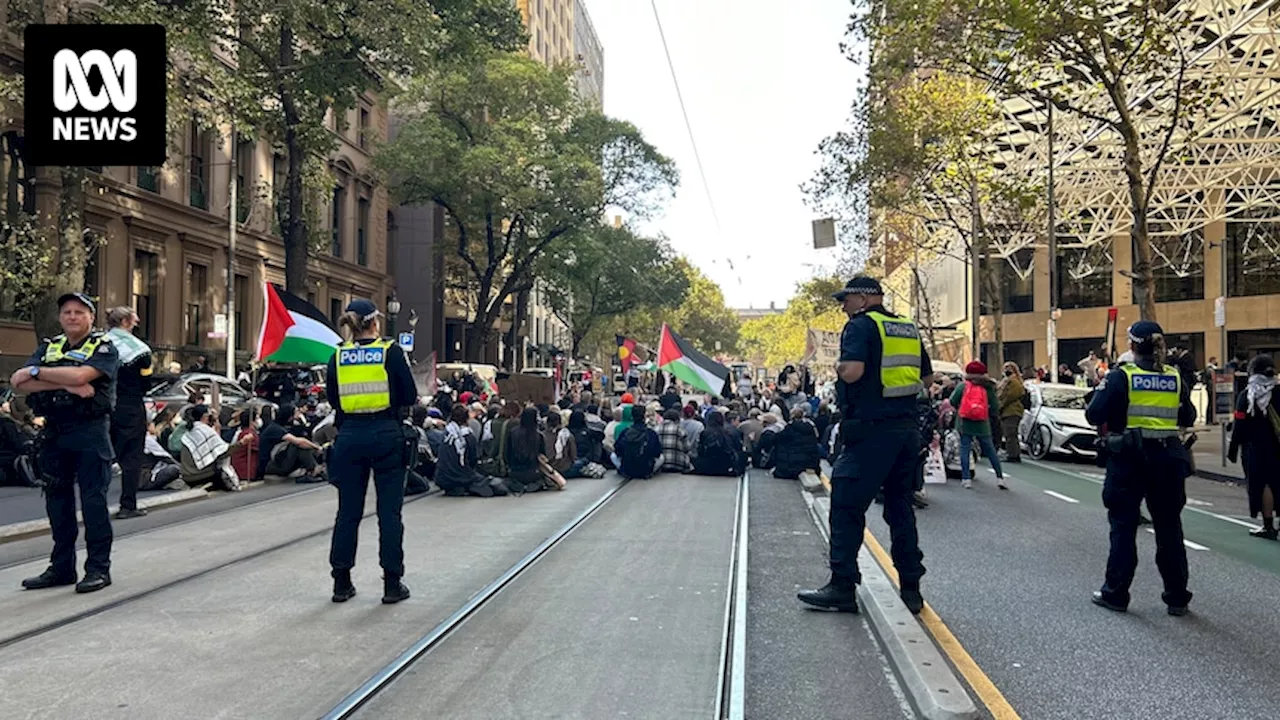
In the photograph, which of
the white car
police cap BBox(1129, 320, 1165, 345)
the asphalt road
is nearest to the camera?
the asphalt road

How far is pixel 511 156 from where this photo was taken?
3572 centimetres

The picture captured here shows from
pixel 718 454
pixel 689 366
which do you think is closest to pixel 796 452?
pixel 718 454

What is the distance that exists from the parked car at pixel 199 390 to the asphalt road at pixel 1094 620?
12.2m

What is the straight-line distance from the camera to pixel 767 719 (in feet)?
14.3

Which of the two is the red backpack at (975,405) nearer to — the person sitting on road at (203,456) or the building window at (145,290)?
the person sitting on road at (203,456)

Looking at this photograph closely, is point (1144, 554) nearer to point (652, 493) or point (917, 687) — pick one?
point (917, 687)

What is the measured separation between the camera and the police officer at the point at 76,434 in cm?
641

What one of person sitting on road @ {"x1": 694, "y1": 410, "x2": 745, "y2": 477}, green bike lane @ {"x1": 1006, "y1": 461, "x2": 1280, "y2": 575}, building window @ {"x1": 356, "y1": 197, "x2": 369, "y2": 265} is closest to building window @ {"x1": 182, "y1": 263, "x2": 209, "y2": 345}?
building window @ {"x1": 356, "y1": 197, "x2": 369, "y2": 265}

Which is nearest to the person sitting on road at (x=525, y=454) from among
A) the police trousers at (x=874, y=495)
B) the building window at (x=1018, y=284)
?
the police trousers at (x=874, y=495)

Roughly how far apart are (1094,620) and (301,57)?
1899 centimetres

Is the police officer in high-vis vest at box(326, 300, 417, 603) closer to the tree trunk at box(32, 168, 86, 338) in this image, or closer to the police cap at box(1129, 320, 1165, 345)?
the police cap at box(1129, 320, 1165, 345)

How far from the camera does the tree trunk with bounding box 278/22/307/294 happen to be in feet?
68.1

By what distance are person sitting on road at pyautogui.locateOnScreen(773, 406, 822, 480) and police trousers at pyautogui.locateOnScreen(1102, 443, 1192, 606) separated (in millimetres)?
8874

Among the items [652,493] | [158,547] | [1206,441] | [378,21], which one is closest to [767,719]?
[158,547]
